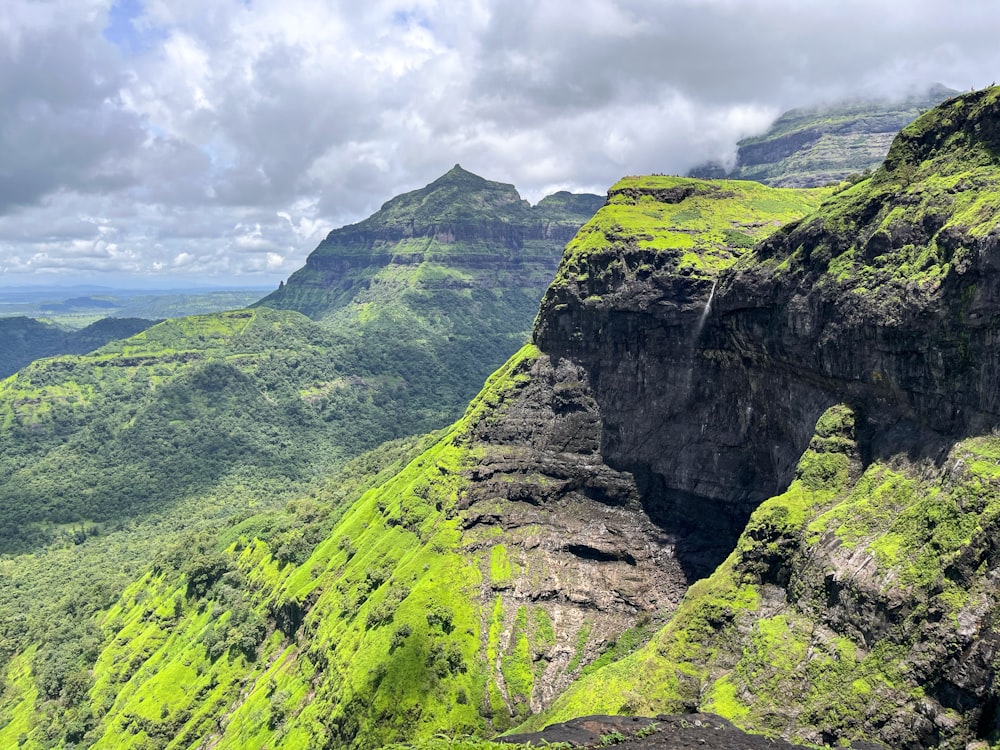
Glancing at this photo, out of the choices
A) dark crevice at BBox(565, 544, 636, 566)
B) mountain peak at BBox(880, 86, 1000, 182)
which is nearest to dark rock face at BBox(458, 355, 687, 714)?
dark crevice at BBox(565, 544, 636, 566)

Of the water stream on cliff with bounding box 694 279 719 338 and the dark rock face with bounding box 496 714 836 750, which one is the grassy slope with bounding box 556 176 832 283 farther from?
the dark rock face with bounding box 496 714 836 750

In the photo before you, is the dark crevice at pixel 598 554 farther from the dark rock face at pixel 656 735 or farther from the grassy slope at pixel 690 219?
the grassy slope at pixel 690 219


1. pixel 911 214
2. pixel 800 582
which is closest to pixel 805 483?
pixel 800 582

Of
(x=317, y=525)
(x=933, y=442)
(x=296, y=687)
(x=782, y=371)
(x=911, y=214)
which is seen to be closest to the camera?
(x=933, y=442)

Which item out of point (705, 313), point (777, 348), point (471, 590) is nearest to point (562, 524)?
point (471, 590)

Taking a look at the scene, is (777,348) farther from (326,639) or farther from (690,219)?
(326,639)

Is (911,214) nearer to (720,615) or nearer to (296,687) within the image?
(720,615)
